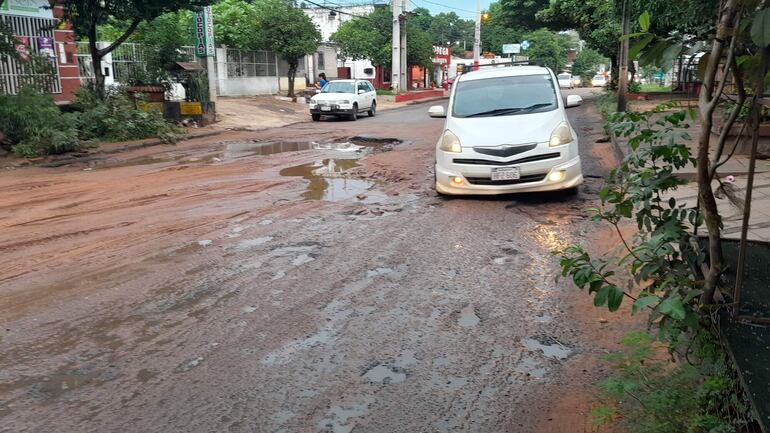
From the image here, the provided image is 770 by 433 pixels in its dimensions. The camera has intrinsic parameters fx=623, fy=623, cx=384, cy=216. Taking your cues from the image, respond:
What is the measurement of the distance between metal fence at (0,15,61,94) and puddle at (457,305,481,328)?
14229mm

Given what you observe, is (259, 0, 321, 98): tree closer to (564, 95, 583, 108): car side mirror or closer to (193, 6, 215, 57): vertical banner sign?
(193, 6, 215, 57): vertical banner sign

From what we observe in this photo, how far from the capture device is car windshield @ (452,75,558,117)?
29.0ft

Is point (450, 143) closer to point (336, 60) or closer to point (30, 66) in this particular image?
point (30, 66)

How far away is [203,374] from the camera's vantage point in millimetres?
3787

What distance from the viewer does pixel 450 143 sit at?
832 centimetres

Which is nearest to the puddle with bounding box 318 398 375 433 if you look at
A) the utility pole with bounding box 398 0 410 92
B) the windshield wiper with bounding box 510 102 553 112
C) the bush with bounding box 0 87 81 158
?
the windshield wiper with bounding box 510 102 553 112

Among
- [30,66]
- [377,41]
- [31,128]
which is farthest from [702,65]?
[377,41]

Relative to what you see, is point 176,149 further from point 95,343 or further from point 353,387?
point 353,387

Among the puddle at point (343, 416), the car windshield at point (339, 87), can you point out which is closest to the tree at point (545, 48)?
the car windshield at point (339, 87)

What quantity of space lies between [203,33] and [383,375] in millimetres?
20934

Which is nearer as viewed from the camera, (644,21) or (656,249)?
(644,21)

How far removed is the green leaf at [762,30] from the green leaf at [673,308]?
38.8 inches

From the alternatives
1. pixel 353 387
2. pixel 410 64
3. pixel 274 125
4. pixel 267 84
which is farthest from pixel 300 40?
pixel 353 387

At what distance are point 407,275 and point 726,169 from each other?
5942 millimetres
